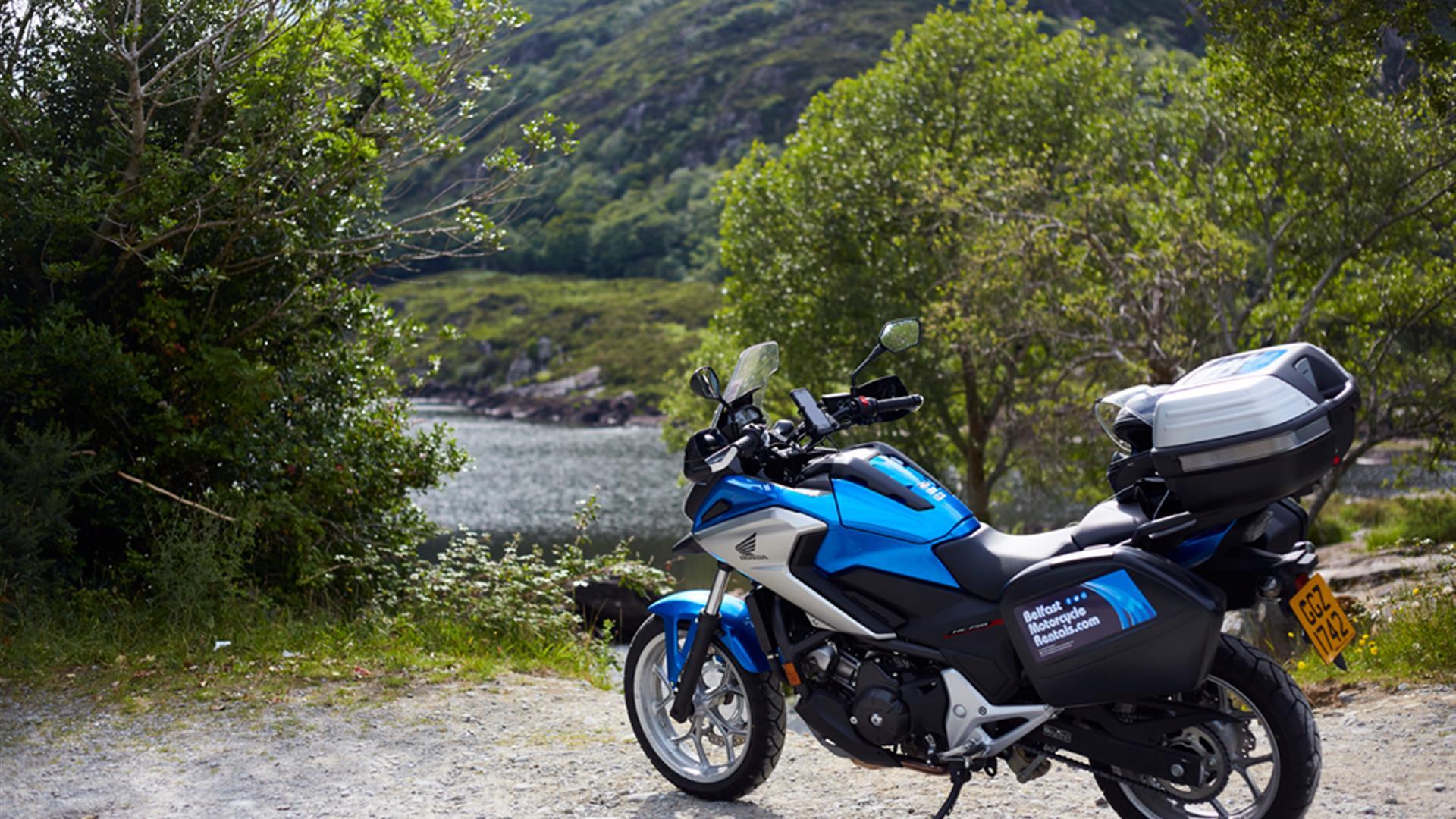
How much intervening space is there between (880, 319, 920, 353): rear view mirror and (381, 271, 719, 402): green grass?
342 feet

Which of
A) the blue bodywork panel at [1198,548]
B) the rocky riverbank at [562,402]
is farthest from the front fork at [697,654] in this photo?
the rocky riverbank at [562,402]

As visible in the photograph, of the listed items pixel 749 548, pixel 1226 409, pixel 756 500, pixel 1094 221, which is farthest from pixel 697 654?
pixel 1094 221

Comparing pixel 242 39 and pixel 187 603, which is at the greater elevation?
pixel 242 39

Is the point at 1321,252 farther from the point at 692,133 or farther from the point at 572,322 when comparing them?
the point at 692,133

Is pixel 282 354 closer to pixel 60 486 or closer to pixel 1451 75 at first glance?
pixel 60 486

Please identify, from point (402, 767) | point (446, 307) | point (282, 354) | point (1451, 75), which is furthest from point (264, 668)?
point (446, 307)

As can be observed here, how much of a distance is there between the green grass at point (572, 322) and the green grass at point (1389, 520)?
87.0 m

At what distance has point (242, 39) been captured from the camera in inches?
338

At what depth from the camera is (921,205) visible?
22.0 m

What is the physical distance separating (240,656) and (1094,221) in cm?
1518

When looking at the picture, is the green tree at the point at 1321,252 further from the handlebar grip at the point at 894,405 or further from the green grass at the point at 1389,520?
the handlebar grip at the point at 894,405

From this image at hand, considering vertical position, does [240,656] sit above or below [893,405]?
below

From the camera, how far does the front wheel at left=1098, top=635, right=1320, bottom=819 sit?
3.77 m

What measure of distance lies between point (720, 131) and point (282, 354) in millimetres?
178011
